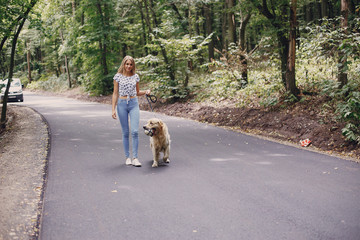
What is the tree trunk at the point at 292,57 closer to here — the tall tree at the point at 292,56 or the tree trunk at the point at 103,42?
the tall tree at the point at 292,56

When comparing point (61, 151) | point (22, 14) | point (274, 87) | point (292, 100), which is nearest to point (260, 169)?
point (61, 151)

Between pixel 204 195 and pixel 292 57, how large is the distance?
848 centimetres

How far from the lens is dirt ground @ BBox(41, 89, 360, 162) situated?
27.9 ft

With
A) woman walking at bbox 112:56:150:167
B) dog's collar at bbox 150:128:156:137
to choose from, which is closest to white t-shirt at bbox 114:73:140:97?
woman walking at bbox 112:56:150:167

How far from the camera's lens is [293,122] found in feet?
34.3

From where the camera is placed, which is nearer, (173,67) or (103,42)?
(173,67)

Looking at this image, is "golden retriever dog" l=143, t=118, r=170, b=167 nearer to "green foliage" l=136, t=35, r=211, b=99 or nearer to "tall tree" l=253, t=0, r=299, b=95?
"tall tree" l=253, t=0, r=299, b=95

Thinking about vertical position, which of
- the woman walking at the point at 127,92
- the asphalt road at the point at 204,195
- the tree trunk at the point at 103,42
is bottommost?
the asphalt road at the point at 204,195

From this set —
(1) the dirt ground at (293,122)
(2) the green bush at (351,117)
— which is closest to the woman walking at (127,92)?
(1) the dirt ground at (293,122)

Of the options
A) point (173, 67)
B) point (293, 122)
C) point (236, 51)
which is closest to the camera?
point (293, 122)

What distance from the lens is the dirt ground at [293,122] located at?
8503mm

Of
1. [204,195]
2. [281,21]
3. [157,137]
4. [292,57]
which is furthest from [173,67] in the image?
[204,195]

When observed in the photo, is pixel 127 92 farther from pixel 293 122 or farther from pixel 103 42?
pixel 103 42

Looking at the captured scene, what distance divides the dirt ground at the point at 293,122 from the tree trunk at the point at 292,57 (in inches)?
28.4
